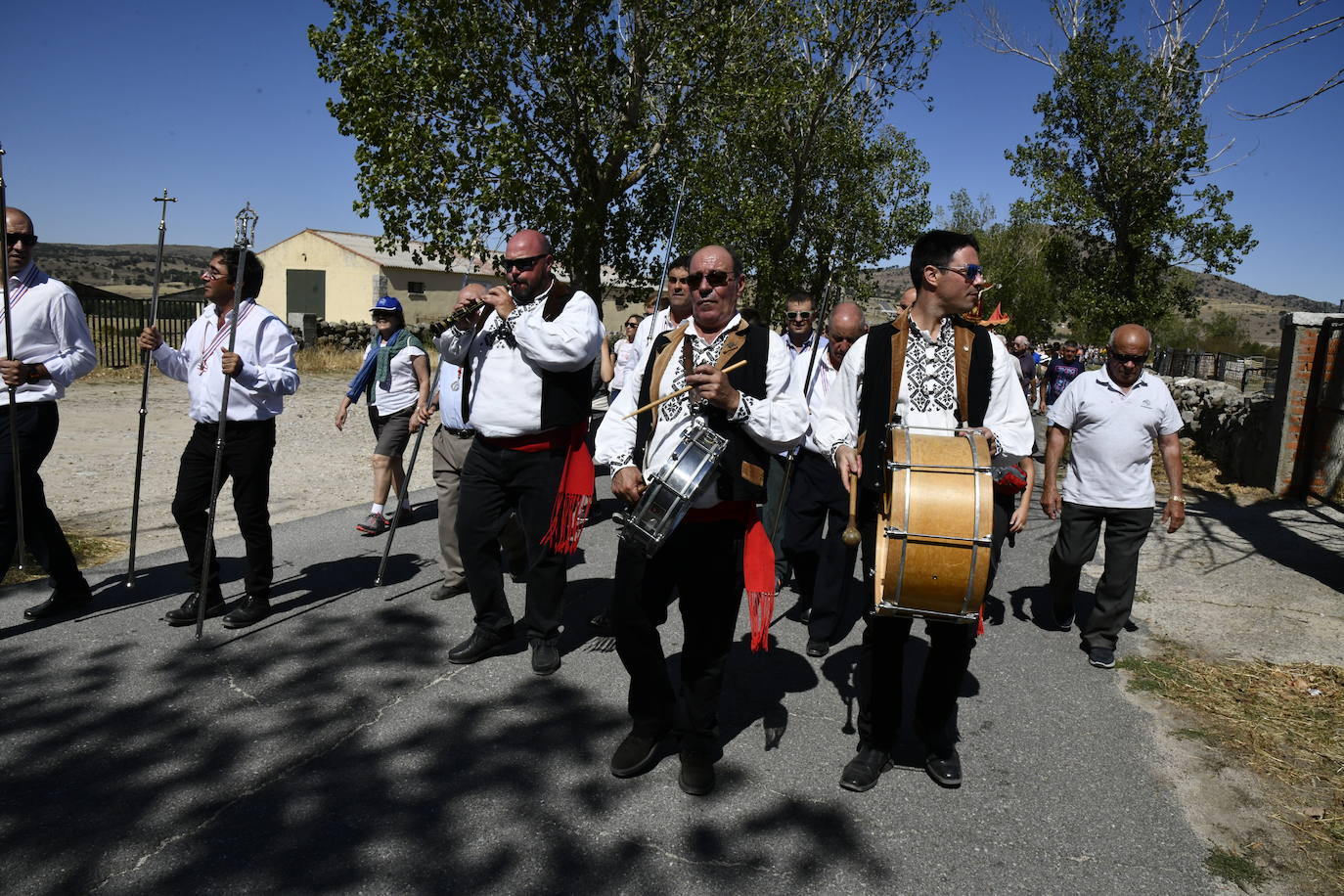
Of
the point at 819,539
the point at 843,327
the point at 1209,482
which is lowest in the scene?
the point at 1209,482

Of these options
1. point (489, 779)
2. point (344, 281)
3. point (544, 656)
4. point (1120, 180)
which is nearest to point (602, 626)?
Answer: point (544, 656)

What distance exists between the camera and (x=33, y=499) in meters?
5.24

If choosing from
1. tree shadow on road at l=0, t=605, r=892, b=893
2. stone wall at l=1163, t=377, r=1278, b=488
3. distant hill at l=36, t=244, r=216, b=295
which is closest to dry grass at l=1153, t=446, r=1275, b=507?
stone wall at l=1163, t=377, r=1278, b=488

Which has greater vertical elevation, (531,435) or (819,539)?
(531,435)

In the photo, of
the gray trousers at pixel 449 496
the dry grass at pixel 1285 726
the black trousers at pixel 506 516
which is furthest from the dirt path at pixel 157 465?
the dry grass at pixel 1285 726

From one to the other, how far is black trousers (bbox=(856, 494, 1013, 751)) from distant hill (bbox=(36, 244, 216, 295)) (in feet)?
238

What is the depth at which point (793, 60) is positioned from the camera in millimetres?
22094

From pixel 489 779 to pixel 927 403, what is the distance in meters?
2.24

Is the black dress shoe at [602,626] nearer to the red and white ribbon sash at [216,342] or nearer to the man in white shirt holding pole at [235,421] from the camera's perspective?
the man in white shirt holding pole at [235,421]

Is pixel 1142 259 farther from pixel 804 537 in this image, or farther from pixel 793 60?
pixel 804 537

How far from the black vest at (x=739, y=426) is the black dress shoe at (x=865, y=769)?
3.82 feet

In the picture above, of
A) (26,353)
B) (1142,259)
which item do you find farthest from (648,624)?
(1142,259)

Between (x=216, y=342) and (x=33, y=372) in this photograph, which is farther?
(x=216, y=342)

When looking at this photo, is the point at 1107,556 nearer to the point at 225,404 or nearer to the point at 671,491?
the point at 671,491
